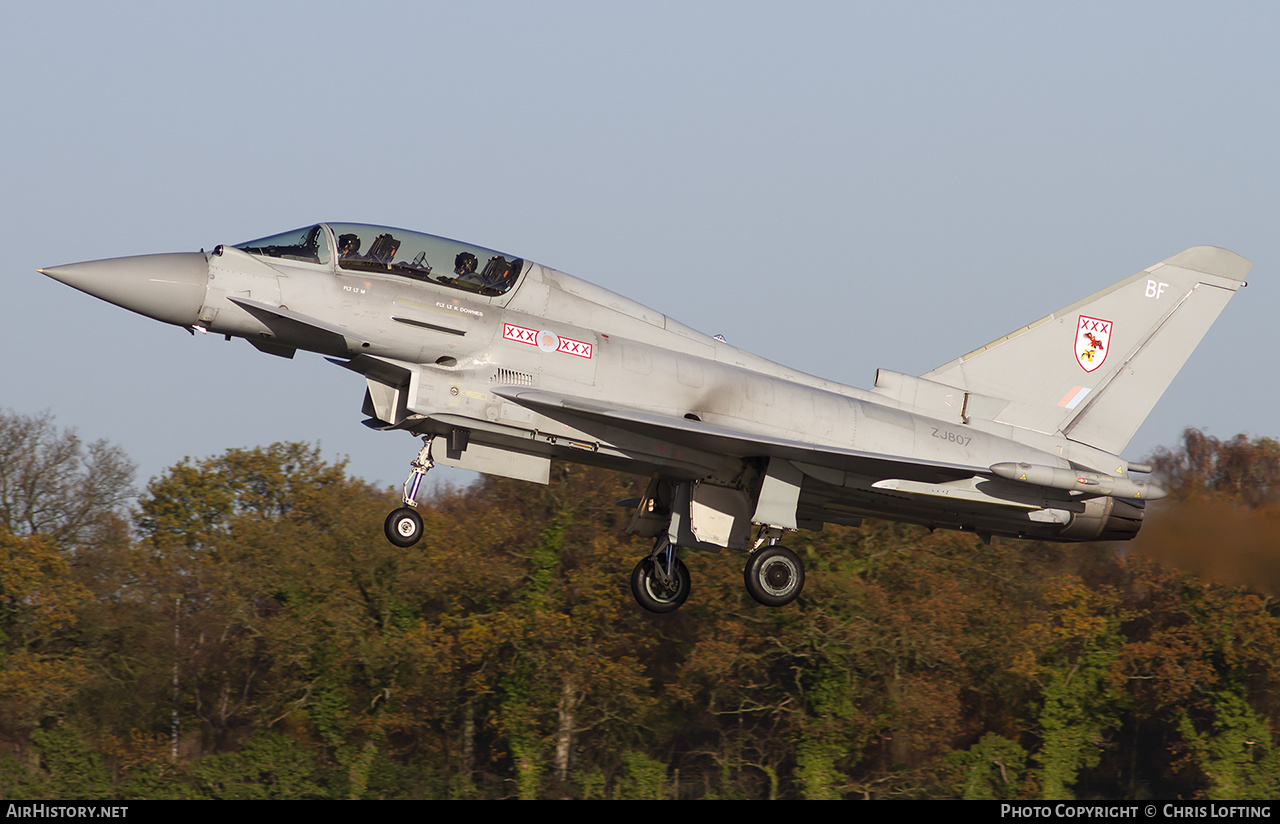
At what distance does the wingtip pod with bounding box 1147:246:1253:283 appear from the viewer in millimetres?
19453

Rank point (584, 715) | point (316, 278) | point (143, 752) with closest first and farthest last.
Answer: point (316, 278), point (143, 752), point (584, 715)

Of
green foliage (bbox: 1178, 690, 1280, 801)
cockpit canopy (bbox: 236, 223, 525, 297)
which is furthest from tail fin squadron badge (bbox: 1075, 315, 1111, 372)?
green foliage (bbox: 1178, 690, 1280, 801)

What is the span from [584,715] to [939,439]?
91.0 ft

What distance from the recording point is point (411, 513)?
53.0 ft

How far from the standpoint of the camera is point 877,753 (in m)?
43.8

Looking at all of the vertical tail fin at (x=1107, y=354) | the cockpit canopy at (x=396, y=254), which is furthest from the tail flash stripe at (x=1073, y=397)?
the cockpit canopy at (x=396, y=254)

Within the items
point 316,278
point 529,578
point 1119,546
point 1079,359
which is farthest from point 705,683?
point 316,278

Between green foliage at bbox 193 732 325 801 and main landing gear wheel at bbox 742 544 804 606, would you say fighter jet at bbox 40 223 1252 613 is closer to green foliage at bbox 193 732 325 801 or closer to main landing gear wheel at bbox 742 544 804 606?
main landing gear wheel at bbox 742 544 804 606

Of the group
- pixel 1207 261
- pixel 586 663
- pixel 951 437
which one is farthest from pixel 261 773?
pixel 1207 261

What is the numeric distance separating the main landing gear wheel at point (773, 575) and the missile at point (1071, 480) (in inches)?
119

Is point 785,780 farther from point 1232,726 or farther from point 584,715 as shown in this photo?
point 1232,726

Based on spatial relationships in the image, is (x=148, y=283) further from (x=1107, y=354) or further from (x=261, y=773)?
(x=261, y=773)

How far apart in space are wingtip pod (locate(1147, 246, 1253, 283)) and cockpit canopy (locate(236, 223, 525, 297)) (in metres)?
9.85

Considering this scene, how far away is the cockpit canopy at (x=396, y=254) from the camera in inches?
618
